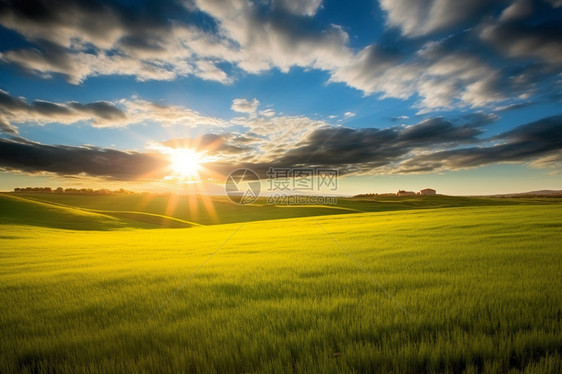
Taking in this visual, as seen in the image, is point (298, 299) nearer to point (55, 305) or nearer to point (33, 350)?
point (33, 350)

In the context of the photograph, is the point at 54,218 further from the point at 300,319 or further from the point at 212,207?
the point at 300,319

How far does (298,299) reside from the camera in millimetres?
4559

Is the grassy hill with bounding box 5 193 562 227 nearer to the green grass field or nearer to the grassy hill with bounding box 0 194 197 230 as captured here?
the grassy hill with bounding box 0 194 197 230

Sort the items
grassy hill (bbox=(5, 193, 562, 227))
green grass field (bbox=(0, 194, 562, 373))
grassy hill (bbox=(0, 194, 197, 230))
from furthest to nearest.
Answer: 1. grassy hill (bbox=(5, 193, 562, 227))
2. grassy hill (bbox=(0, 194, 197, 230))
3. green grass field (bbox=(0, 194, 562, 373))

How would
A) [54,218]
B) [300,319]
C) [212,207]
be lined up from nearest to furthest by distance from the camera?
[300,319]
[54,218]
[212,207]

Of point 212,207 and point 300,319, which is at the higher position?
point 300,319

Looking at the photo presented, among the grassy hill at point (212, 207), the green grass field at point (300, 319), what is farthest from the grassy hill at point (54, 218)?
the green grass field at point (300, 319)

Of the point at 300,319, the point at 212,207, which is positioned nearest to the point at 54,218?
the point at 212,207

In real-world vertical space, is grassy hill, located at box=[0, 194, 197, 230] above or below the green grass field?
below

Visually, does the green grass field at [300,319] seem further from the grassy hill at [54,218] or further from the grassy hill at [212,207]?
the grassy hill at [212,207]

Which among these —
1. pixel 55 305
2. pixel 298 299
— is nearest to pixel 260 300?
pixel 298 299

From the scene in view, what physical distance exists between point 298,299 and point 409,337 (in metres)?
2.00

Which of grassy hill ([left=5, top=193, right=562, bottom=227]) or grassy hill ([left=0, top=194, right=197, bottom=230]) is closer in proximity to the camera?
grassy hill ([left=0, top=194, right=197, bottom=230])

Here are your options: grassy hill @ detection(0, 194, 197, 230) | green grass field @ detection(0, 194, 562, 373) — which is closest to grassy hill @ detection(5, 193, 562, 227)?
grassy hill @ detection(0, 194, 197, 230)
